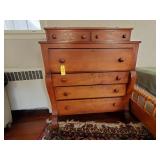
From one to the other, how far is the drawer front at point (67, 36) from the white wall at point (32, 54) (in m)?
0.57

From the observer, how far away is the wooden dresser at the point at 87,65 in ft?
3.78

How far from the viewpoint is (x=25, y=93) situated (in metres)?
1.78

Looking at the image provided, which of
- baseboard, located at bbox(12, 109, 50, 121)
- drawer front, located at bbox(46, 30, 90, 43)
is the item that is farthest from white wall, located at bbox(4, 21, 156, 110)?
drawer front, located at bbox(46, 30, 90, 43)

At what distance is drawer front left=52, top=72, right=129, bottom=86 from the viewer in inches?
48.4

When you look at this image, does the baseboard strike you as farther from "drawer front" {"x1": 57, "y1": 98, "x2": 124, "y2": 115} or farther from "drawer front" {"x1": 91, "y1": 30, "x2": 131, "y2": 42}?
"drawer front" {"x1": 91, "y1": 30, "x2": 131, "y2": 42}

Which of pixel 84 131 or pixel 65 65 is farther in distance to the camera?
pixel 84 131

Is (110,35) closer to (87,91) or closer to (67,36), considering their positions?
(67,36)

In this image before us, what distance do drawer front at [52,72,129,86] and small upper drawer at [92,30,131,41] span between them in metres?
0.32

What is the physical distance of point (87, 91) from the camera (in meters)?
1.31

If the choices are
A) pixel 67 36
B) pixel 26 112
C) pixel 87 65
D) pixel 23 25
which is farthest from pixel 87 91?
pixel 23 25
